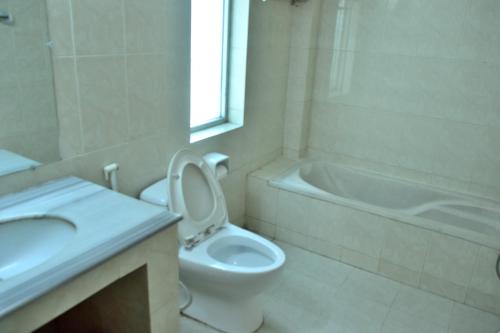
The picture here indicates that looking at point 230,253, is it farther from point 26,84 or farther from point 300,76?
point 300,76

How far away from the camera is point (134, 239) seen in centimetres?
126

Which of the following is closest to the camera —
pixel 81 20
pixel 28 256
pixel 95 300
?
pixel 28 256

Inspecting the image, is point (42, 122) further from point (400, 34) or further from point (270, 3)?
point (400, 34)

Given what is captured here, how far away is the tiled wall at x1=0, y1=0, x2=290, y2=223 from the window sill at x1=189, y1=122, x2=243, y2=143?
38 millimetres

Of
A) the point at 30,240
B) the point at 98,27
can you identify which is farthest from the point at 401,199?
the point at 30,240

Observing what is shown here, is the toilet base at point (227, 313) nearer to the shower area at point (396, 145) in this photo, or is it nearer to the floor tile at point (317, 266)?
the floor tile at point (317, 266)

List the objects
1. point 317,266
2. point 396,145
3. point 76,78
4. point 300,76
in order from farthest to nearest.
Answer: point 300,76, point 396,145, point 317,266, point 76,78

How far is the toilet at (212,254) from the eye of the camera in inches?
72.8

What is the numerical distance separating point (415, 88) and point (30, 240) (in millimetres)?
2498

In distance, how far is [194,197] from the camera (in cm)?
207

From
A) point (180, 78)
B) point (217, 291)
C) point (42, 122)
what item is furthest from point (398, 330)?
point (42, 122)

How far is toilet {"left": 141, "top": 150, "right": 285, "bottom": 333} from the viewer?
6.07 ft

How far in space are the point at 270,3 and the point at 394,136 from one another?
50.3 inches

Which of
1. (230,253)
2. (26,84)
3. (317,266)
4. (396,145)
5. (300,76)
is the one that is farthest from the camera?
(300,76)
